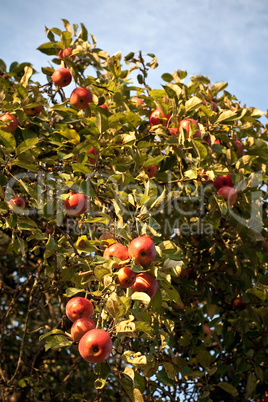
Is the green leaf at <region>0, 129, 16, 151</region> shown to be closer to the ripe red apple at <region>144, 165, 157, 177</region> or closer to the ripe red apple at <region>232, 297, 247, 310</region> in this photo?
the ripe red apple at <region>144, 165, 157, 177</region>

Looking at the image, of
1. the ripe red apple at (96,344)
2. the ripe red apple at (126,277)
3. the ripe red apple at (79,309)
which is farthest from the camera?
the ripe red apple at (79,309)

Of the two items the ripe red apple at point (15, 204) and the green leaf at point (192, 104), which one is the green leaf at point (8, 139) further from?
the green leaf at point (192, 104)

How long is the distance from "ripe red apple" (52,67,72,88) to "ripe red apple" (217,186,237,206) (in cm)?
128

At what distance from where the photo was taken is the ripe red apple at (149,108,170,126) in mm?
2783

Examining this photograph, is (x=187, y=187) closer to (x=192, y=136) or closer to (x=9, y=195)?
(x=192, y=136)

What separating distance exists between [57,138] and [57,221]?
1.80 ft

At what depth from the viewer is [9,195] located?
2.46m

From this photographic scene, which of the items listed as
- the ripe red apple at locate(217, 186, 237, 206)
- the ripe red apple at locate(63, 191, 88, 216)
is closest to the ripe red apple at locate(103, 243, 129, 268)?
the ripe red apple at locate(63, 191, 88, 216)

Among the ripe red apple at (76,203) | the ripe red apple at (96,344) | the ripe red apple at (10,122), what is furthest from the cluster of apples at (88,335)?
the ripe red apple at (10,122)

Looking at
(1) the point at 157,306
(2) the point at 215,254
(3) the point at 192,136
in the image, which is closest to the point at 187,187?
(3) the point at 192,136

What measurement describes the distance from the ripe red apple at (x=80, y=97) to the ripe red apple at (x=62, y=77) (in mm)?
237

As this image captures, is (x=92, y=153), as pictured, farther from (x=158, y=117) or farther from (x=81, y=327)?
(x=81, y=327)

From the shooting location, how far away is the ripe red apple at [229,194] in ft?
9.12

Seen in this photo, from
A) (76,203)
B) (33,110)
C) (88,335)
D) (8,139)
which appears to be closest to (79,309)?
(88,335)
